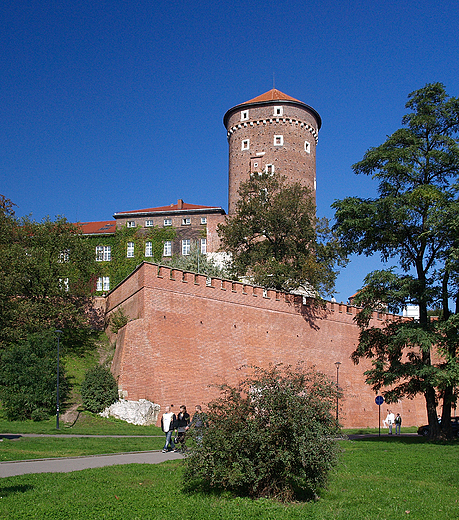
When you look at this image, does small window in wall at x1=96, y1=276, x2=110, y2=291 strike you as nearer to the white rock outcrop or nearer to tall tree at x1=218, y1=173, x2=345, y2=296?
tall tree at x1=218, y1=173, x2=345, y2=296

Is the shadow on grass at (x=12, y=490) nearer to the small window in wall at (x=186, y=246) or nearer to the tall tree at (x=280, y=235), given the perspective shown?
the tall tree at (x=280, y=235)

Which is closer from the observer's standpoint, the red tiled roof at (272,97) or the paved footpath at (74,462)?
the paved footpath at (74,462)

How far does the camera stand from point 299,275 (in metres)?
35.3

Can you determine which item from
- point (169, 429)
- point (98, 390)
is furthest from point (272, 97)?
point (169, 429)

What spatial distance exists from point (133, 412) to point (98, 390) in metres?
1.86

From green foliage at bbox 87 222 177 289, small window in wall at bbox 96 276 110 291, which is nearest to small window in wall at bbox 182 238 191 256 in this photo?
green foliage at bbox 87 222 177 289

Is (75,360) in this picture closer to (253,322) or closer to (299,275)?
(253,322)

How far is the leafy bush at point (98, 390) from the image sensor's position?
23953 millimetres

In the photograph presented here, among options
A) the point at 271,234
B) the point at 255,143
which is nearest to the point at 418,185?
the point at 271,234

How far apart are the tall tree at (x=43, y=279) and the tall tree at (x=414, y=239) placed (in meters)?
16.8

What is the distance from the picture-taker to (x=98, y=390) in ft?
79.8

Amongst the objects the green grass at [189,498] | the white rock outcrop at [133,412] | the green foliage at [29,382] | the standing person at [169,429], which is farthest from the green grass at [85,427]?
the green grass at [189,498]

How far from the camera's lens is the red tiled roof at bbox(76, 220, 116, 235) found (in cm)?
5467

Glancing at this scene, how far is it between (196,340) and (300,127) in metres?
29.7
